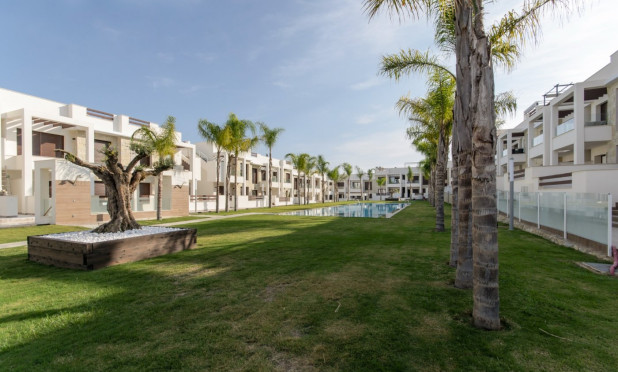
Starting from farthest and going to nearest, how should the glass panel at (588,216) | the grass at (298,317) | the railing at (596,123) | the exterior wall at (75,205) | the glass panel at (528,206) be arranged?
the railing at (596,123) → the exterior wall at (75,205) → the glass panel at (528,206) → the glass panel at (588,216) → the grass at (298,317)

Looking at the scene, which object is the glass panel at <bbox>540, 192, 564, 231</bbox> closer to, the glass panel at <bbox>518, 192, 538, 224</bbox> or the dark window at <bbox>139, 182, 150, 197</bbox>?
the glass panel at <bbox>518, 192, 538, 224</bbox>

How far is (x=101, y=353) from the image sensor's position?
305 centimetres

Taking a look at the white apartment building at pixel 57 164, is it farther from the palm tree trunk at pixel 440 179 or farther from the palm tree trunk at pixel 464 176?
the palm tree trunk at pixel 464 176

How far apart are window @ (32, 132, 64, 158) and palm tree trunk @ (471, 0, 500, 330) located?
82.2ft

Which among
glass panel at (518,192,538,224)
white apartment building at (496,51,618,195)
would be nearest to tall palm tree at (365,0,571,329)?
glass panel at (518,192,538,224)

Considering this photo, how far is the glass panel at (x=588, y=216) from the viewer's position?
7083mm

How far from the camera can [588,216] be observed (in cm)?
775

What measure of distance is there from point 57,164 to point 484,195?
787 inches

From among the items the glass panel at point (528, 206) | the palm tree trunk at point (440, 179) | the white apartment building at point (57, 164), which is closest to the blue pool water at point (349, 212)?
the palm tree trunk at point (440, 179)

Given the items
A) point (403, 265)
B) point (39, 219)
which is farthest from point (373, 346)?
point (39, 219)

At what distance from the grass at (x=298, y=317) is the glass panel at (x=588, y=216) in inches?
43.7

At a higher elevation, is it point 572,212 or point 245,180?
point 245,180

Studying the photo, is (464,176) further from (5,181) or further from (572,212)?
(5,181)

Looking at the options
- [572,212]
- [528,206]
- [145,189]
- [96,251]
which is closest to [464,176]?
[572,212]
